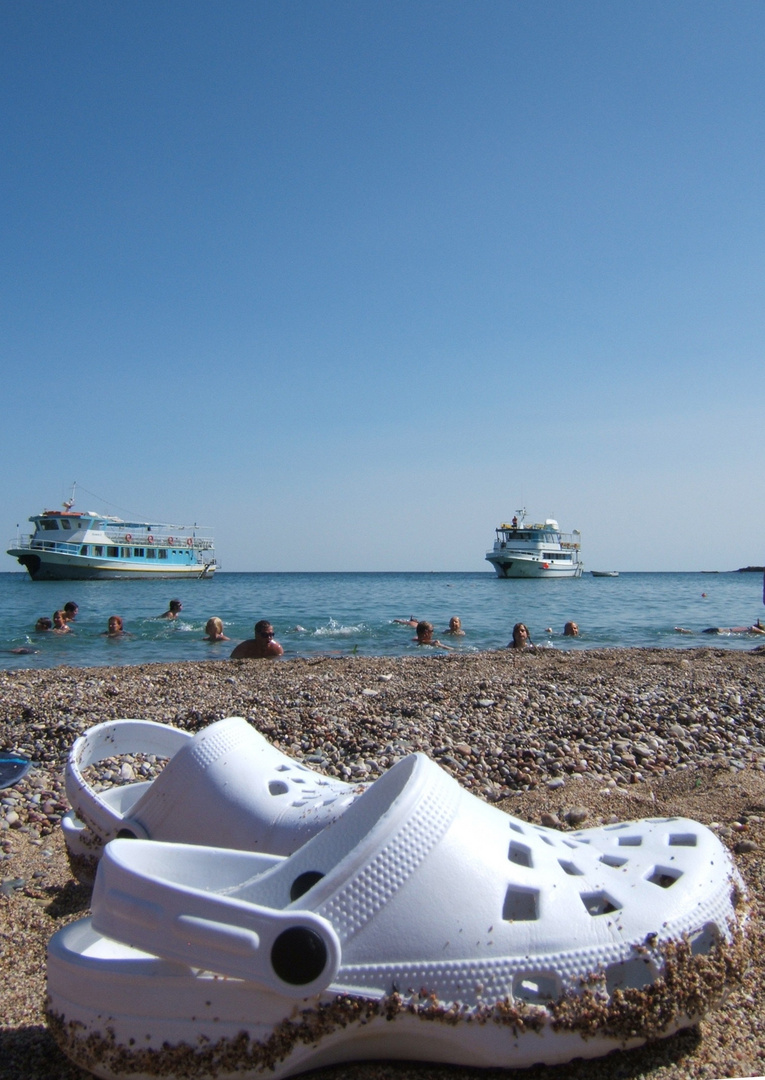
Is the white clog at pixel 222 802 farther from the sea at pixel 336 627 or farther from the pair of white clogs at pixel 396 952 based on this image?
the sea at pixel 336 627

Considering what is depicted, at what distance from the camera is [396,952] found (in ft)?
4.91

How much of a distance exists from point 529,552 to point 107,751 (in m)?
55.9

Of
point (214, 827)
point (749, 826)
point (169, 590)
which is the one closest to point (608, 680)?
point (749, 826)

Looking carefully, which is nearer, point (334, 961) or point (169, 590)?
point (334, 961)

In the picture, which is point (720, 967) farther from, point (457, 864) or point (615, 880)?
point (457, 864)

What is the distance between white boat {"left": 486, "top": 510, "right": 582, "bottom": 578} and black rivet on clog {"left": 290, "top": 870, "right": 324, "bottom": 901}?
55830mm

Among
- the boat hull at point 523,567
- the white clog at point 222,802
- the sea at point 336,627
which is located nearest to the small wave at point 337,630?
the sea at point 336,627

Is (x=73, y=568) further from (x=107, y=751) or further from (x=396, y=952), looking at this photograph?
(x=396, y=952)

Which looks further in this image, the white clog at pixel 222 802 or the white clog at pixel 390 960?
the white clog at pixel 222 802

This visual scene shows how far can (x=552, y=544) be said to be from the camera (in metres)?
58.9

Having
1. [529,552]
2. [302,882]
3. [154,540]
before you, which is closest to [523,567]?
[529,552]

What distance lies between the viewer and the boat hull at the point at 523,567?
5688 cm

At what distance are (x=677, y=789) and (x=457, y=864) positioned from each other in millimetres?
2904

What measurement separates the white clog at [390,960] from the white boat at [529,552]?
55794 millimetres
